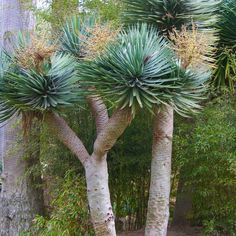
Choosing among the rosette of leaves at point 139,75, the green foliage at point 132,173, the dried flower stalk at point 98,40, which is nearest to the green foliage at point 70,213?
the green foliage at point 132,173

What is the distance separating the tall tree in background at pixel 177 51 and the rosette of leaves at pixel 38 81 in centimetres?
83

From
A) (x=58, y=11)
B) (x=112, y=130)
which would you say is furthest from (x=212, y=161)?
(x=58, y=11)

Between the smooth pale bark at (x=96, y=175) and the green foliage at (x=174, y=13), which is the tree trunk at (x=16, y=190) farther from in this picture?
the green foliage at (x=174, y=13)

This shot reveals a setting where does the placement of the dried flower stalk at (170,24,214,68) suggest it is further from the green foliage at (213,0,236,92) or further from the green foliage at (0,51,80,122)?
the green foliage at (213,0,236,92)

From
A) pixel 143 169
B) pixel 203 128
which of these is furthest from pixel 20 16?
pixel 203 128

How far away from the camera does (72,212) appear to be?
163 inches

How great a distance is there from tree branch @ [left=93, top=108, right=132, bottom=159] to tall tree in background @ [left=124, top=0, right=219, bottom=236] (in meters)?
0.30

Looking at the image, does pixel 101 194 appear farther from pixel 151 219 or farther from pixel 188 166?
pixel 188 166

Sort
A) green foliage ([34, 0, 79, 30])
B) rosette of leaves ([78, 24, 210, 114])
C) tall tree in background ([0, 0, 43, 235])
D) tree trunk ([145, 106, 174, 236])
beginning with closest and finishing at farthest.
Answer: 1. rosette of leaves ([78, 24, 210, 114])
2. tree trunk ([145, 106, 174, 236])
3. green foliage ([34, 0, 79, 30])
4. tall tree in background ([0, 0, 43, 235])

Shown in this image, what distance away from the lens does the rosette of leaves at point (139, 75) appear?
291 cm

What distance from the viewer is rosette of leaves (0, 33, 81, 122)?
10.4 feet

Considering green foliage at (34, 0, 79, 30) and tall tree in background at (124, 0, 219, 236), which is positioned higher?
green foliage at (34, 0, 79, 30)

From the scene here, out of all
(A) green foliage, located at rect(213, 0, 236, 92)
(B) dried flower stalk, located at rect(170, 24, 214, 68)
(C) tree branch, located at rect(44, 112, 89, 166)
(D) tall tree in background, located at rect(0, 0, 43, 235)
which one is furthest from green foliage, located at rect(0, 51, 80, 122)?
(D) tall tree in background, located at rect(0, 0, 43, 235)

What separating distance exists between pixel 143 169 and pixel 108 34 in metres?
2.26
